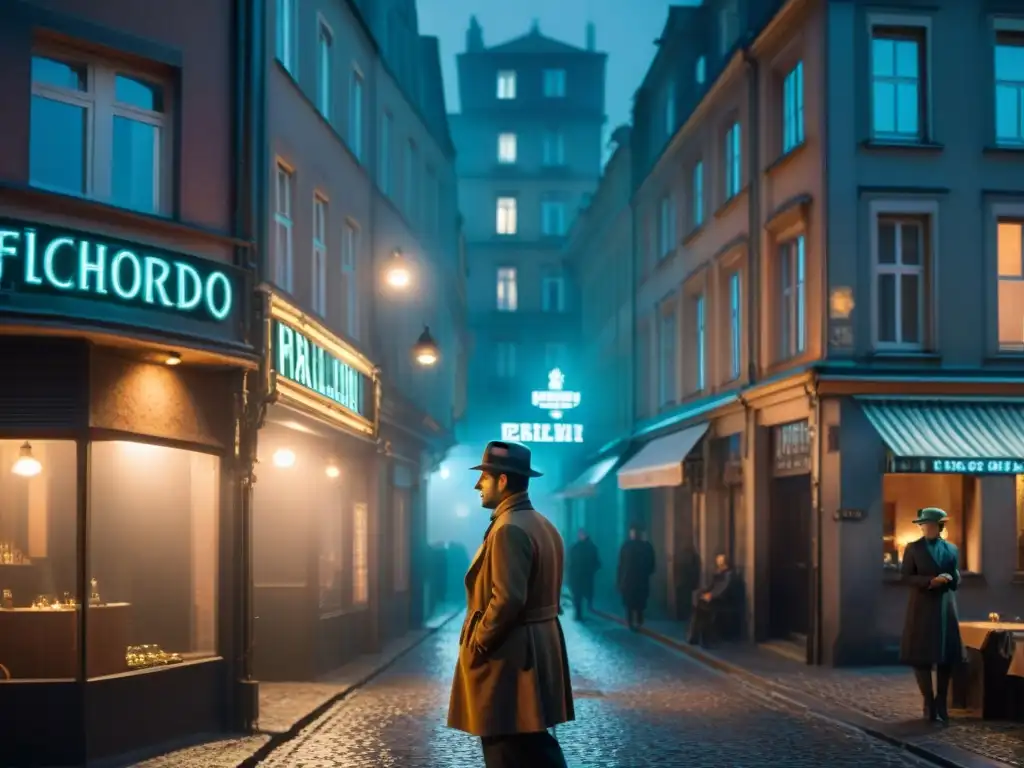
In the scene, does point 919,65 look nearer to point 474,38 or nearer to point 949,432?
point 949,432

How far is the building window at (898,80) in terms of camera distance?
21.2 meters

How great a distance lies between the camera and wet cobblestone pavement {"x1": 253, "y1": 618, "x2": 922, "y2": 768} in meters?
12.2

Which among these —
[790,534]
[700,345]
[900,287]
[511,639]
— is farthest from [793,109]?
[511,639]

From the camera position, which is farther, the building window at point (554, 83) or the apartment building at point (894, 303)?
the building window at point (554, 83)

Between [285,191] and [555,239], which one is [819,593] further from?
[555,239]

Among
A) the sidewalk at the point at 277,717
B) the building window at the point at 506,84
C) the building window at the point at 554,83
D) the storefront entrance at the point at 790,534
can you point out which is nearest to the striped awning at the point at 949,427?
the storefront entrance at the point at 790,534

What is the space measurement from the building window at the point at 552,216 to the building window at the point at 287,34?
4620 centimetres

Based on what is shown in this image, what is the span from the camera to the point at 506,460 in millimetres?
7531

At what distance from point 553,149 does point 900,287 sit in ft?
153

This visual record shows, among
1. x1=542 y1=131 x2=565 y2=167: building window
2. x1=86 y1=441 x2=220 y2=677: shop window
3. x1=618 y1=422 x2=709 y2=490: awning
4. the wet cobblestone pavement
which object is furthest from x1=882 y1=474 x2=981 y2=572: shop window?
x1=542 y1=131 x2=565 y2=167: building window

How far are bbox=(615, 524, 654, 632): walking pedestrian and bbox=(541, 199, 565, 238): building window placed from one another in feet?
121

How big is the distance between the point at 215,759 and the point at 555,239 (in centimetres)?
5259

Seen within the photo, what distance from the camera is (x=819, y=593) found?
20.8 metres

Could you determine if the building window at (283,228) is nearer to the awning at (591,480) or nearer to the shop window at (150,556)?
the shop window at (150,556)
